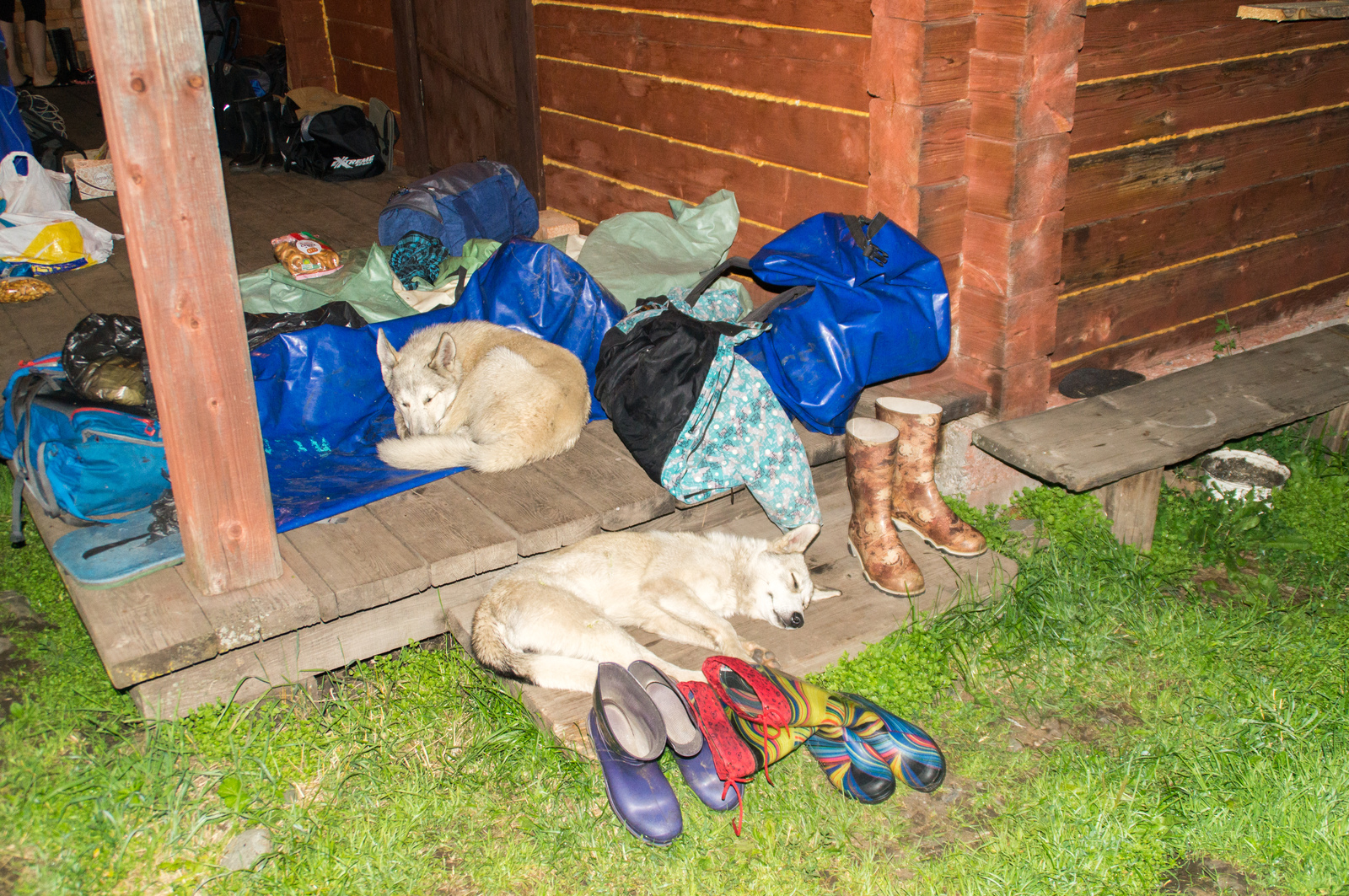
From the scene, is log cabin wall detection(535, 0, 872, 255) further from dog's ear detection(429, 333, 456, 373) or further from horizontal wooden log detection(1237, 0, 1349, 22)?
horizontal wooden log detection(1237, 0, 1349, 22)

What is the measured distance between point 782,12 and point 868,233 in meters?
1.23

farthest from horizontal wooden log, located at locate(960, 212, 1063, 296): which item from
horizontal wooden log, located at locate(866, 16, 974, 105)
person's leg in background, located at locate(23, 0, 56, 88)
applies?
person's leg in background, located at locate(23, 0, 56, 88)

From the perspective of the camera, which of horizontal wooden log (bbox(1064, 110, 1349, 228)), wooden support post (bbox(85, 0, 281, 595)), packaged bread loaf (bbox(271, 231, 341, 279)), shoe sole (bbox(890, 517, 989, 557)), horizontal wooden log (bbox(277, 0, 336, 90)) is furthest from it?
horizontal wooden log (bbox(277, 0, 336, 90))

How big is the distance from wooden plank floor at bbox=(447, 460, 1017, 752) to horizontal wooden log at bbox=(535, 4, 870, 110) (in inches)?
78.4

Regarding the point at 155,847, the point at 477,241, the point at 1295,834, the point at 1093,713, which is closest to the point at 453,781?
the point at 155,847

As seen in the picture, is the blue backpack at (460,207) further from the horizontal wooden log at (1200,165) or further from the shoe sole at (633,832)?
the shoe sole at (633,832)

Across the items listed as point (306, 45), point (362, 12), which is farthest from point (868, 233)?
point (306, 45)

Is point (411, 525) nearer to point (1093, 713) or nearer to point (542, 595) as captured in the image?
point (542, 595)

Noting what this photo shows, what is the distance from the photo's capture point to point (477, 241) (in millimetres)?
5438

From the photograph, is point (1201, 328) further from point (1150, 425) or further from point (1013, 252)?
point (1013, 252)

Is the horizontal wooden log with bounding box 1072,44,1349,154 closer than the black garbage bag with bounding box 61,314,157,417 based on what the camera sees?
No

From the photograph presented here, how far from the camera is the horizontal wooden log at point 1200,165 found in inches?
178

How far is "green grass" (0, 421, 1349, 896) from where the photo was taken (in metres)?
2.74

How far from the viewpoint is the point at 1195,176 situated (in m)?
4.92
